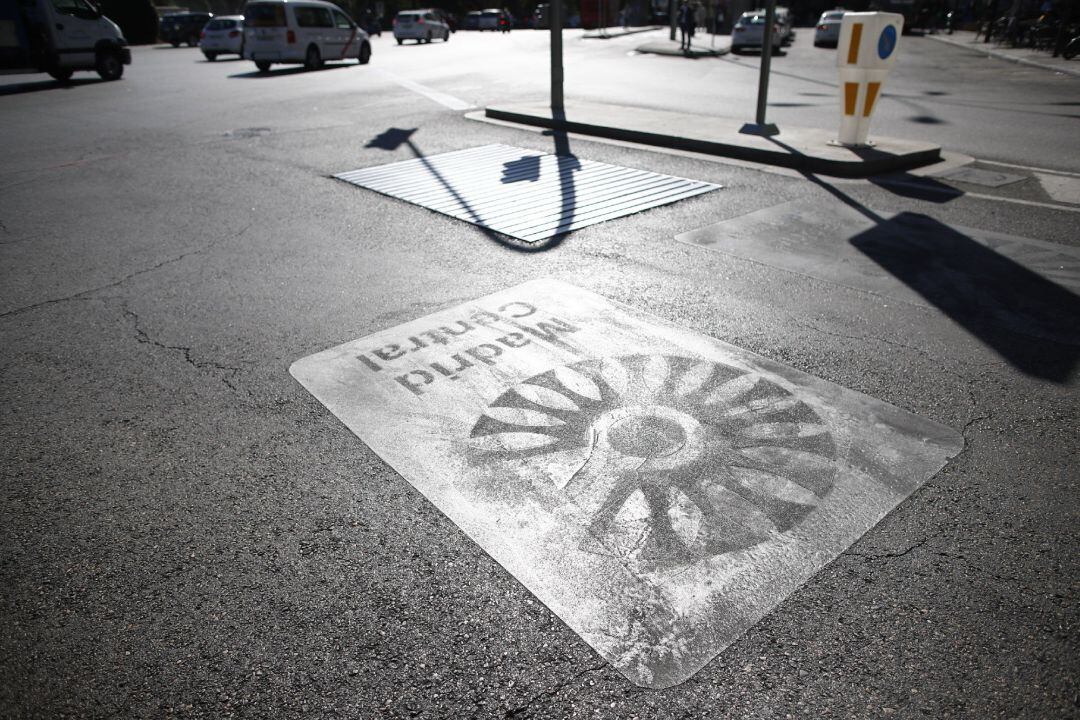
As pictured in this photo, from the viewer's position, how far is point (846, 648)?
2.22 metres

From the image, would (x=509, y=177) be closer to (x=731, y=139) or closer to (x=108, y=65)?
(x=731, y=139)

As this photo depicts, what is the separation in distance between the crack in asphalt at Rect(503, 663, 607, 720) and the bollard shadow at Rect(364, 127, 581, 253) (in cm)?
415

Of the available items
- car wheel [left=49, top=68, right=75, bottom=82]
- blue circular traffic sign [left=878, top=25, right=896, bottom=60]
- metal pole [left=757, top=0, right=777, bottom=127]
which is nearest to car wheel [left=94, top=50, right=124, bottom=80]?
car wheel [left=49, top=68, right=75, bottom=82]

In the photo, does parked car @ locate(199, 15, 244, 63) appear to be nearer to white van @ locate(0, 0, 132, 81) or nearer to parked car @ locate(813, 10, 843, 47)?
white van @ locate(0, 0, 132, 81)

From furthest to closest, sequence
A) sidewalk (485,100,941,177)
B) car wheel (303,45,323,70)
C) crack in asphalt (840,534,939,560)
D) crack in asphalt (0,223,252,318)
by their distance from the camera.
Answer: car wheel (303,45,323,70), sidewalk (485,100,941,177), crack in asphalt (0,223,252,318), crack in asphalt (840,534,939,560)

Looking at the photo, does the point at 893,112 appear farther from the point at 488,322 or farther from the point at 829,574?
the point at 829,574

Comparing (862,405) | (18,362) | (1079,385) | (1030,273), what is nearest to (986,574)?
(862,405)

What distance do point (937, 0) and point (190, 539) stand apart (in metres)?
52.4

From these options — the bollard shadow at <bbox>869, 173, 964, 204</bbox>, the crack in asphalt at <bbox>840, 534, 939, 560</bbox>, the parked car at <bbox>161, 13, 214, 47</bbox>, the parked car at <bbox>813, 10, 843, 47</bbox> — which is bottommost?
the crack in asphalt at <bbox>840, 534, 939, 560</bbox>

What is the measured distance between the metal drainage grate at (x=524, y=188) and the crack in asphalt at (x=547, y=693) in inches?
174

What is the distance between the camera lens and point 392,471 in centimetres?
319

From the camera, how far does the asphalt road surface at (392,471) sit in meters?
2.17

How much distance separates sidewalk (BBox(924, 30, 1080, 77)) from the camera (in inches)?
778

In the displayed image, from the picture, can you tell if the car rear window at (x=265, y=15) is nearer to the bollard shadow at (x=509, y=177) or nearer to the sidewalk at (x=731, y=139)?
the sidewalk at (x=731, y=139)
